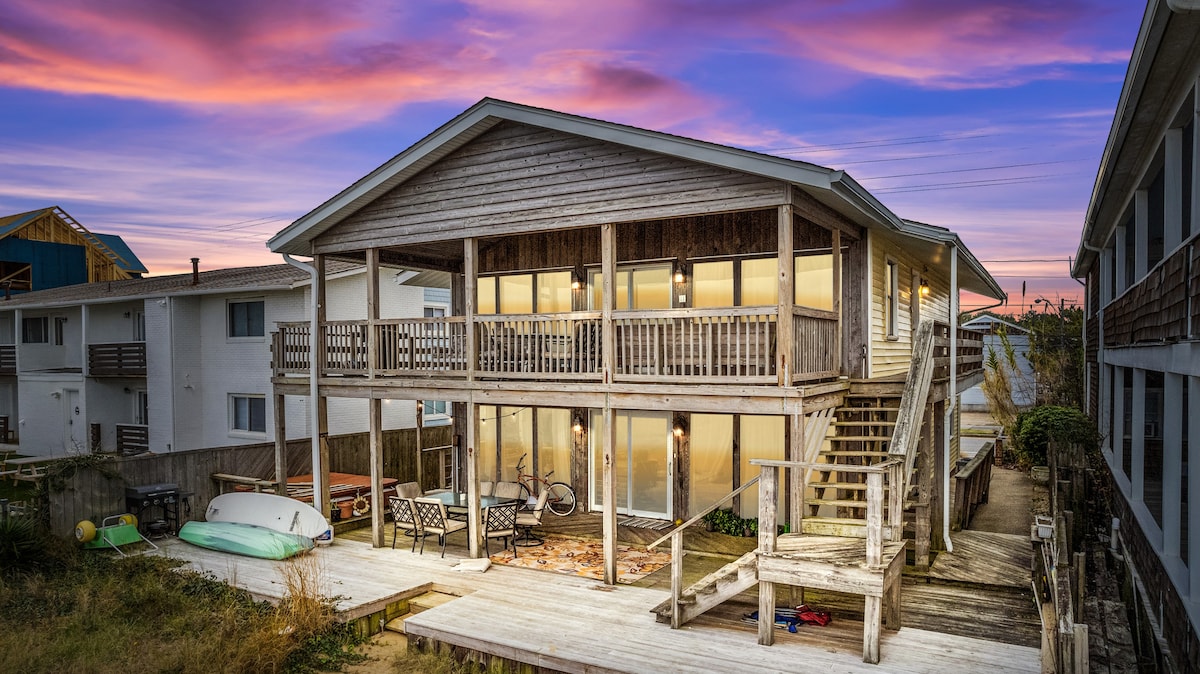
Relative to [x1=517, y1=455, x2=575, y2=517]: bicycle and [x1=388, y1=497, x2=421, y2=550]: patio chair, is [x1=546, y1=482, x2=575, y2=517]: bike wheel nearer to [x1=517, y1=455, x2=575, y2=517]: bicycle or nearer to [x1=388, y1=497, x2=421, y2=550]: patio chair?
[x1=517, y1=455, x2=575, y2=517]: bicycle

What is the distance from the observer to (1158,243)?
15.6 metres

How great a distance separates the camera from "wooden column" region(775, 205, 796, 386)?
10391 millimetres

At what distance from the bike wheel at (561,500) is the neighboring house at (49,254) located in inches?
1479

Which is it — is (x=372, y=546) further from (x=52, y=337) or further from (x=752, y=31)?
(x=52, y=337)

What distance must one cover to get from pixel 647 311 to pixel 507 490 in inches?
221

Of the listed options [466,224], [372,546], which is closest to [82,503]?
[372,546]

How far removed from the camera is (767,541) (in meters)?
9.16

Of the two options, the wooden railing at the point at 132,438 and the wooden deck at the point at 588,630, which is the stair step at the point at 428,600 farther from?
the wooden railing at the point at 132,438

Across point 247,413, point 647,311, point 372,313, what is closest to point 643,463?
point 647,311

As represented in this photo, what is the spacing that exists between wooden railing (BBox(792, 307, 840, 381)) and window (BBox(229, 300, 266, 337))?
16625 mm

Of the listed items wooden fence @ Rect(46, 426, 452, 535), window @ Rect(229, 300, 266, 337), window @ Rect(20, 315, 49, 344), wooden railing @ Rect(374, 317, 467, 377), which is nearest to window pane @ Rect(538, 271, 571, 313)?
wooden railing @ Rect(374, 317, 467, 377)

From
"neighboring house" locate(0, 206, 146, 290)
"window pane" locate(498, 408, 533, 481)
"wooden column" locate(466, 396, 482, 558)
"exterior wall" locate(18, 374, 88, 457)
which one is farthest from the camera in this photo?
"neighboring house" locate(0, 206, 146, 290)

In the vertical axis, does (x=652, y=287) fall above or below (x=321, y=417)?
above

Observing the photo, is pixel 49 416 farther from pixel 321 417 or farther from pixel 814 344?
pixel 814 344
